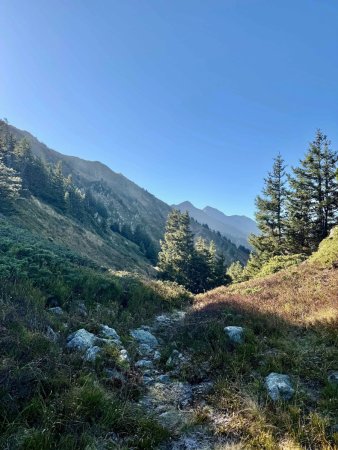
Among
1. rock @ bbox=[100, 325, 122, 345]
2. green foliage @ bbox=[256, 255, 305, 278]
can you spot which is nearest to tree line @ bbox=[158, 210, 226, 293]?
green foliage @ bbox=[256, 255, 305, 278]

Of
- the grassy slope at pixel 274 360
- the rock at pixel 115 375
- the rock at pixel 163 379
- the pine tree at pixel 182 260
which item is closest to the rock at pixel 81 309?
the grassy slope at pixel 274 360

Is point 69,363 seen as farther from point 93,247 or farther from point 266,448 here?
point 93,247

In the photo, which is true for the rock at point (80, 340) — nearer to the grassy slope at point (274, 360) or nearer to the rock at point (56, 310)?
the rock at point (56, 310)

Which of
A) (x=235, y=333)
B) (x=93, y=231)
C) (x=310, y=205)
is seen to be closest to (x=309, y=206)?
(x=310, y=205)

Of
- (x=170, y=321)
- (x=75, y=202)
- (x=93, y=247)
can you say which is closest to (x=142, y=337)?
(x=170, y=321)

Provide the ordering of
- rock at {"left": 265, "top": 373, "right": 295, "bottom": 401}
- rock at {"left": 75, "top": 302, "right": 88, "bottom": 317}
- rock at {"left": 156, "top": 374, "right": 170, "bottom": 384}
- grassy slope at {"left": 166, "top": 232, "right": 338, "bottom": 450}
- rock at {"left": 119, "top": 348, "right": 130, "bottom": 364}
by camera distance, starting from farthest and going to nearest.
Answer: rock at {"left": 75, "top": 302, "right": 88, "bottom": 317} < rock at {"left": 119, "top": 348, "right": 130, "bottom": 364} < rock at {"left": 156, "top": 374, "right": 170, "bottom": 384} < rock at {"left": 265, "top": 373, "right": 295, "bottom": 401} < grassy slope at {"left": 166, "top": 232, "right": 338, "bottom": 450}

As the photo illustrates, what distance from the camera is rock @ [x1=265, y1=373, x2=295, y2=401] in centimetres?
489

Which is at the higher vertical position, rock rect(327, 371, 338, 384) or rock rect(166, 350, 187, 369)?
rock rect(327, 371, 338, 384)

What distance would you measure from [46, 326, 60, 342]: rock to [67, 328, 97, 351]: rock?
0.92 feet

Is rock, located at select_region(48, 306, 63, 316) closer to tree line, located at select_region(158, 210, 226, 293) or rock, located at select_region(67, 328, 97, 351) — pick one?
rock, located at select_region(67, 328, 97, 351)

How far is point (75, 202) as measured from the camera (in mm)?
70625

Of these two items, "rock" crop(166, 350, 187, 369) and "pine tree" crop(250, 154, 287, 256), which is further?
"pine tree" crop(250, 154, 287, 256)

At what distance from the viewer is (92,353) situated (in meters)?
6.12

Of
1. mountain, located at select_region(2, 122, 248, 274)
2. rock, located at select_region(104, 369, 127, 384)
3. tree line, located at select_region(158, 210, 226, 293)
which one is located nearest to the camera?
rock, located at select_region(104, 369, 127, 384)
